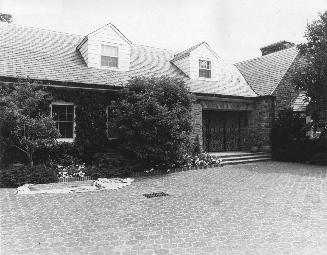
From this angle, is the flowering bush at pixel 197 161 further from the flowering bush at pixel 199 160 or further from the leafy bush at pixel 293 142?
the leafy bush at pixel 293 142

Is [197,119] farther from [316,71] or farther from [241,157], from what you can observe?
[316,71]

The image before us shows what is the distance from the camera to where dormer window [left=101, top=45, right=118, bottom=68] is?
1628cm

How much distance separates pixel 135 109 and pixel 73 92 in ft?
10.3

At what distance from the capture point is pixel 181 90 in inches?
534

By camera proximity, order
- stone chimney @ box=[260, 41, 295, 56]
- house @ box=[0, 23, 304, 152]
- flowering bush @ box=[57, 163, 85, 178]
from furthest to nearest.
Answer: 1. stone chimney @ box=[260, 41, 295, 56]
2. house @ box=[0, 23, 304, 152]
3. flowering bush @ box=[57, 163, 85, 178]

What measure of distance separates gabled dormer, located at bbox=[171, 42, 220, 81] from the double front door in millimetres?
2449

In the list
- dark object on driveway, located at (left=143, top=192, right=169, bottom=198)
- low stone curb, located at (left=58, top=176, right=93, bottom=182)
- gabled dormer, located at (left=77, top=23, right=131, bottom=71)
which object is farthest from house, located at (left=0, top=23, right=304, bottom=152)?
dark object on driveway, located at (left=143, top=192, right=169, bottom=198)

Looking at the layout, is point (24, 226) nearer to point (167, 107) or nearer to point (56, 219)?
point (56, 219)

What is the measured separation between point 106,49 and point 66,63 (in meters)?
2.33

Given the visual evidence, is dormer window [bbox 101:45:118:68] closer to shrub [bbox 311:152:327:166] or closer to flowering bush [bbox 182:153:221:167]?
flowering bush [bbox 182:153:221:167]

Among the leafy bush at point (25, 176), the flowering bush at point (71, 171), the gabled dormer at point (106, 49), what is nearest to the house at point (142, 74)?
the gabled dormer at point (106, 49)

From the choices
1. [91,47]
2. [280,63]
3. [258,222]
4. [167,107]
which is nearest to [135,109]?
[167,107]

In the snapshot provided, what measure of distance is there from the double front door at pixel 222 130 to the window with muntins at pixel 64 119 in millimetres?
7989

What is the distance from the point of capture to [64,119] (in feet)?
45.4
